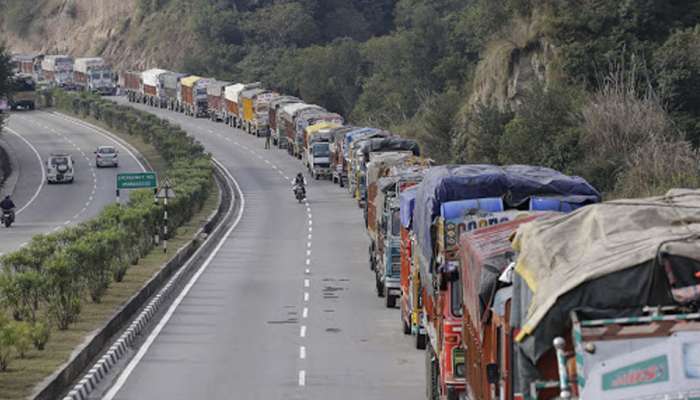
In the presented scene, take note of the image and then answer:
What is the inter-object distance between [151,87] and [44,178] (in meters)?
46.6

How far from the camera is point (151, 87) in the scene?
125375 millimetres

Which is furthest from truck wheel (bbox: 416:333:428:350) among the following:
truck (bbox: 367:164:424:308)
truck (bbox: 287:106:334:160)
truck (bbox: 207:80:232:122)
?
truck (bbox: 207:80:232:122)

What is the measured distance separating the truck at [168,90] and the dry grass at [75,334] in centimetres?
7231

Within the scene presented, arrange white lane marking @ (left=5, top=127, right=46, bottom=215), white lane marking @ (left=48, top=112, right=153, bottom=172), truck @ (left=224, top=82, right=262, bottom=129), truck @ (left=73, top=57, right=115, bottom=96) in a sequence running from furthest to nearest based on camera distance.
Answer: truck @ (left=73, top=57, right=115, bottom=96)
truck @ (left=224, top=82, right=262, bottom=129)
white lane marking @ (left=48, top=112, right=153, bottom=172)
white lane marking @ (left=5, top=127, right=46, bottom=215)

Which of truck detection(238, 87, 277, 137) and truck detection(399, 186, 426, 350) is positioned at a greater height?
truck detection(238, 87, 277, 137)

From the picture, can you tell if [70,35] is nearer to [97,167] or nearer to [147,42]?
[147,42]

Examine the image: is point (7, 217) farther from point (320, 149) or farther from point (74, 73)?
point (74, 73)

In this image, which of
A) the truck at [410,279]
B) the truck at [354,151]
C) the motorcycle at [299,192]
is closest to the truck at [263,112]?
the truck at [354,151]

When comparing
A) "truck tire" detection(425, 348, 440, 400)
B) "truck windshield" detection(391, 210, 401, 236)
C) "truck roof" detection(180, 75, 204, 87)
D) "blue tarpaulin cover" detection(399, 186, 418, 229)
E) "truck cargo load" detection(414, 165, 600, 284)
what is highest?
"truck roof" detection(180, 75, 204, 87)

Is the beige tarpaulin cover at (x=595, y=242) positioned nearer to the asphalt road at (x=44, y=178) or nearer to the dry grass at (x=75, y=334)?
the dry grass at (x=75, y=334)

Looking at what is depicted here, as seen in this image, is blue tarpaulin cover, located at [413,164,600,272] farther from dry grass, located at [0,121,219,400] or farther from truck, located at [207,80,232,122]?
truck, located at [207,80,232,122]

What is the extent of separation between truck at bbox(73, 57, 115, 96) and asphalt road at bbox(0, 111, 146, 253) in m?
12.9

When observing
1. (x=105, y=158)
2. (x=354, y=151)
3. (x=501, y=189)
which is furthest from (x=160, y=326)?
(x=105, y=158)

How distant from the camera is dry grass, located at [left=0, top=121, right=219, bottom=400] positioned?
21219 mm
